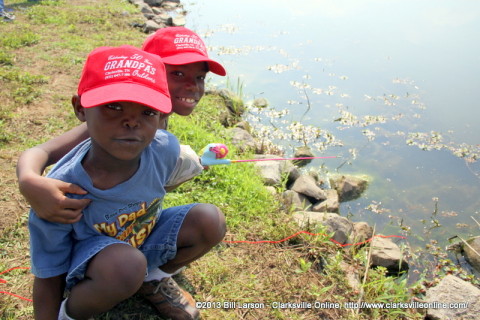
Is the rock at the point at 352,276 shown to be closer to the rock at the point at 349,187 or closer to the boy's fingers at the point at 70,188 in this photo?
the rock at the point at 349,187

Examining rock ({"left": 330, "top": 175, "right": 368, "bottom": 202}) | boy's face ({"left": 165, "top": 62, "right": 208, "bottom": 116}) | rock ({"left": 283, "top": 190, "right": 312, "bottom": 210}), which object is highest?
boy's face ({"left": 165, "top": 62, "right": 208, "bottom": 116})

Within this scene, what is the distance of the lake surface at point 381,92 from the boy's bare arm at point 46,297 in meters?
2.82

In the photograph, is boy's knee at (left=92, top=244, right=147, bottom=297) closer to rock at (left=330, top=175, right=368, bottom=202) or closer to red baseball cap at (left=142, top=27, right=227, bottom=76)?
red baseball cap at (left=142, top=27, right=227, bottom=76)

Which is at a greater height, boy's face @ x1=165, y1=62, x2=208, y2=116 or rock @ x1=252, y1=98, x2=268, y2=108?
boy's face @ x1=165, y1=62, x2=208, y2=116

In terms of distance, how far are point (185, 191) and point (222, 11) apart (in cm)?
792

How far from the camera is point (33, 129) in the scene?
139 inches

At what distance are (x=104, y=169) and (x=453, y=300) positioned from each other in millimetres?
2270

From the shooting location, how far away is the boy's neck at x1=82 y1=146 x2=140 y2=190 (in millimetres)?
1501

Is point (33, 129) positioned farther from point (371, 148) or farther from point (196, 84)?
point (371, 148)

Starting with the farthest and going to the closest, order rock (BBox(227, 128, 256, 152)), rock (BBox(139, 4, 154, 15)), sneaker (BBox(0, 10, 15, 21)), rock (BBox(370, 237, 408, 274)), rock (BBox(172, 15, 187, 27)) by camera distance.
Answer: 1. rock (BBox(139, 4, 154, 15))
2. rock (BBox(172, 15, 187, 27))
3. sneaker (BBox(0, 10, 15, 21))
4. rock (BBox(227, 128, 256, 152))
5. rock (BBox(370, 237, 408, 274))

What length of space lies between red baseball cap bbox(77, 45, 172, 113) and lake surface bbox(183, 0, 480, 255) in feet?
9.31

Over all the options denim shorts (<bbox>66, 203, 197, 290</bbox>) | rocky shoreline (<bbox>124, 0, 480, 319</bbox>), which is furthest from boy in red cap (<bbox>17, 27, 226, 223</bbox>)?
rocky shoreline (<bbox>124, 0, 480, 319</bbox>)

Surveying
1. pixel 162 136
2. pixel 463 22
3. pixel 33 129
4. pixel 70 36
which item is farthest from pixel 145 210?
pixel 463 22

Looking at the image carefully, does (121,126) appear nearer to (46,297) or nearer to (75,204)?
(75,204)
